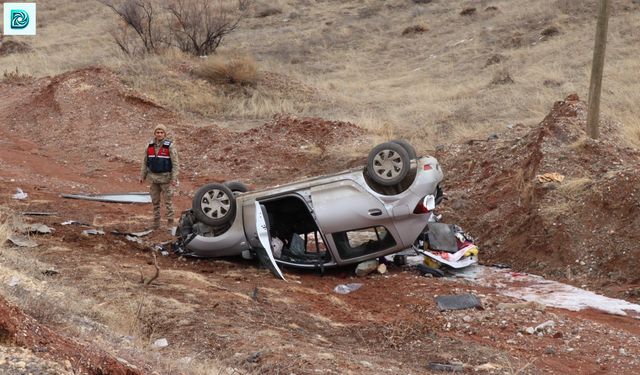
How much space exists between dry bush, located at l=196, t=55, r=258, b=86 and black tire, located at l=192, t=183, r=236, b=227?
49.8 feet

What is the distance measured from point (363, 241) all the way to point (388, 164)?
1001 mm

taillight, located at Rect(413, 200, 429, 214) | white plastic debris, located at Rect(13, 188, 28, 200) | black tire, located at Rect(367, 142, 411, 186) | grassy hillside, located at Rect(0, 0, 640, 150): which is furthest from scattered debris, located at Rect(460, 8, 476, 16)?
taillight, located at Rect(413, 200, 429, 214)

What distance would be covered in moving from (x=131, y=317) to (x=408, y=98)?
17142mm

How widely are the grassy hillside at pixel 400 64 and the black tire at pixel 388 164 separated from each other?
6753 millimetres

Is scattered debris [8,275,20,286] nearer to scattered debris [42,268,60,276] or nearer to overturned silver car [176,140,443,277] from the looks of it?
scattered debris [42,268,60,276]

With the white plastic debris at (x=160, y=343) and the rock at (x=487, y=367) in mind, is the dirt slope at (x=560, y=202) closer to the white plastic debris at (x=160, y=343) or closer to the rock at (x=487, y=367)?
the rock at (x=487, y=367)

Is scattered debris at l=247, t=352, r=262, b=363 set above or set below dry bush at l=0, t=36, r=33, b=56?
below

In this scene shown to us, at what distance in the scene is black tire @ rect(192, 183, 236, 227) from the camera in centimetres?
959

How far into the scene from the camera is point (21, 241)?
30.9 ft

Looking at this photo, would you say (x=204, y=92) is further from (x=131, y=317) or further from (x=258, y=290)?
(x=131, y=317)

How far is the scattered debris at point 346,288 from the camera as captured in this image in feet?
29.6

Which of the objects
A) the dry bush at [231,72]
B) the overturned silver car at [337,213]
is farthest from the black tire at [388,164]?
the dry bush at [231,72]

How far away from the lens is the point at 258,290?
8.58 meters

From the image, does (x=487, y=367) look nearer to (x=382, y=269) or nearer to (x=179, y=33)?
(x=382, y=269)
